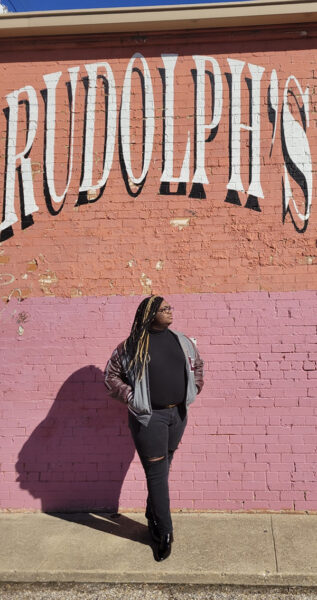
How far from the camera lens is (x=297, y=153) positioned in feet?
19.0

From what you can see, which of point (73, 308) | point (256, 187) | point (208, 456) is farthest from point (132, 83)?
point (208, 456)

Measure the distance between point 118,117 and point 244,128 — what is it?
1192 millimetres

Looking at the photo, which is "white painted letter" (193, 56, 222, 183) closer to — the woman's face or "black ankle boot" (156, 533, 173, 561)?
the woman's face

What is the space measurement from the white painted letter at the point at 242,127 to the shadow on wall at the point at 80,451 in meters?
2.19

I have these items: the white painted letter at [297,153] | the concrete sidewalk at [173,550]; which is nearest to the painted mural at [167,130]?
the white painted letter at [297,153]

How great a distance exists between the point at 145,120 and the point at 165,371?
2.57 m

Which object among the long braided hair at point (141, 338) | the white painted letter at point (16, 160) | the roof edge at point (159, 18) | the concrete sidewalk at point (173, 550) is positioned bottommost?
the concrete sidewalk at point (173, 550)

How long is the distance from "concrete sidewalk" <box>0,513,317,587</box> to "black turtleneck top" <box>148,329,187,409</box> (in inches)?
44.3

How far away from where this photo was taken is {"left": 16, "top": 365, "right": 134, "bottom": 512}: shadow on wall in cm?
570

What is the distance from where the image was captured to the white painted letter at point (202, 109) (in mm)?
5859

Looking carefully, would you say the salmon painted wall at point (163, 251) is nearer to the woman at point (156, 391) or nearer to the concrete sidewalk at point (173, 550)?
the concrete sidewalk at point (173, 550)

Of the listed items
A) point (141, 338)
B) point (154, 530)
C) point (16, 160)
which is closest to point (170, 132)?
point (16, 160)

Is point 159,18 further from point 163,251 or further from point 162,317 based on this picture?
point 162,317

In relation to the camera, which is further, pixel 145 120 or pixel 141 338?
pixel 145 120
